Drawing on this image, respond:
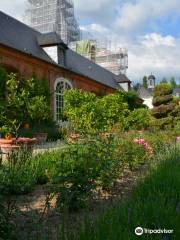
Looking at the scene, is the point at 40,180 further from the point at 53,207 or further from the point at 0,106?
the point at 0,106

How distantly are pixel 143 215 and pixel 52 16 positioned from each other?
50218mm

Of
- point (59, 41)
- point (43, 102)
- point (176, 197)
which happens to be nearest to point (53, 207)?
point (176, 197)

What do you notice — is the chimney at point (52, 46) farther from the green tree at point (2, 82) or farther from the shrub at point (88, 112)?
the green tree at point (2, 82)

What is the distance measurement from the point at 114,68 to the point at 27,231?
2067 inches

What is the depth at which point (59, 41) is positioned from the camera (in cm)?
2655

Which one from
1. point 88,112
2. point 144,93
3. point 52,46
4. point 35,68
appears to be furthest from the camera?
point 144,93

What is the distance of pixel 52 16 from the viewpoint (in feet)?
169

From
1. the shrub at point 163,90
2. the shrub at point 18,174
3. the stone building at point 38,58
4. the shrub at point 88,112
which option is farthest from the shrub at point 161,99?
the shrub at point 18,174

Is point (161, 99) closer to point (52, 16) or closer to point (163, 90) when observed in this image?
point (163, 90)

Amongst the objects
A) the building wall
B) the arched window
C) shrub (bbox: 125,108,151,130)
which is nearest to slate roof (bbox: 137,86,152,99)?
the building wall

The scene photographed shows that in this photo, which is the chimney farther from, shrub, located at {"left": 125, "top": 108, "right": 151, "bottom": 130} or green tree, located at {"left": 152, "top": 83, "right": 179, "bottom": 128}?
green tree, located at {"left": 152, "top": 83, "right": 179, "bottom": 128}

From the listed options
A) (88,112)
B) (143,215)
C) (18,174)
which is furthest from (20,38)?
(143,215)

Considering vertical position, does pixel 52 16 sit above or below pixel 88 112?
above

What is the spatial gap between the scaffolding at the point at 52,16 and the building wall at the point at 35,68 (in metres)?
24.5
